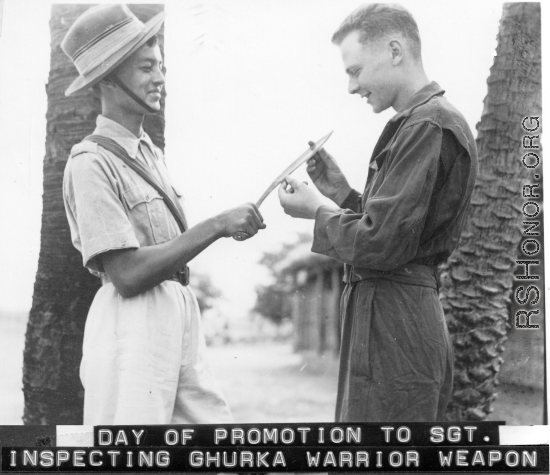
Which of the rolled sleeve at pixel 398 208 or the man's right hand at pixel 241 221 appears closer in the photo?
the rolled sleeve at pixel 398 208

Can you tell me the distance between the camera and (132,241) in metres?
3.94

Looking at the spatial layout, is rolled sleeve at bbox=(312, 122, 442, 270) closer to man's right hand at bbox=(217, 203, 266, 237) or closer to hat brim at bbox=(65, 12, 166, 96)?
man's right hand at bbox=(217, 203, 266, 237)

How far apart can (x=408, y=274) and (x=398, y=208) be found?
33 centimetres

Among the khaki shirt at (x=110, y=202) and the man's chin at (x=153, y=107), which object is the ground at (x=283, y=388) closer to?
the khaki shirt at (x=110, y=202)

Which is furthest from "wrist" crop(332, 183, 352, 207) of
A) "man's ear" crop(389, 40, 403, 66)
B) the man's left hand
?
"man's ear" crop(389, 40, 403, 66)

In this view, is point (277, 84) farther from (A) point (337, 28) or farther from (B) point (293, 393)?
(B) point (293, 393)

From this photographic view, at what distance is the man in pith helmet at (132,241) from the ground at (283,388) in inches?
3.4

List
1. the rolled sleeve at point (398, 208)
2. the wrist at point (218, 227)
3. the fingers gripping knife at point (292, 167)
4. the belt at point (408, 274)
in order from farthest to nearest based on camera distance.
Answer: the fingers gripping knife at point (292, 167), the wrist at point (218, 227), the belt at point (408, 274), the rolled sleeve at point (398, 208)

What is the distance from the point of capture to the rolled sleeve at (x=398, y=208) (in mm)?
3756

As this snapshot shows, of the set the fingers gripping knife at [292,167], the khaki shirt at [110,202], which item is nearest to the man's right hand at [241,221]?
the fingers gripping knife at [292,167]

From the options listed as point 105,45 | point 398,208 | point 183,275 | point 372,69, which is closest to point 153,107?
point 105,45

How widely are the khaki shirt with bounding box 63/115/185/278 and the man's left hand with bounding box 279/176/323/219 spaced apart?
0.55 metres

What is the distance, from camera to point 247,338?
13.8 ft

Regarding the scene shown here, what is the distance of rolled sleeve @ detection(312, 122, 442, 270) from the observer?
3756 millimetres
